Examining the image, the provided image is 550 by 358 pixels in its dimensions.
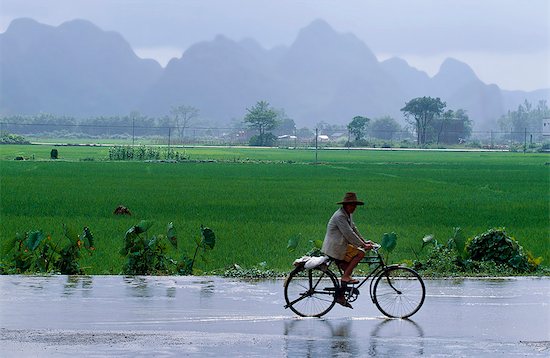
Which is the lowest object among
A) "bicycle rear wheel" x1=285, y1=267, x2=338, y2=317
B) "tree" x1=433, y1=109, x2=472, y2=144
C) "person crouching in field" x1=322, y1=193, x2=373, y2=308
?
"bicycle rear wheel" x1=285, y1=267, x2=338, y2=317

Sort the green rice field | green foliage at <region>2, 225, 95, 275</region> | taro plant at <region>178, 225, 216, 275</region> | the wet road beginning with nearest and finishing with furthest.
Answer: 1. the wet road
2. green foliage at <region>2, 225, 95, 275</region>
3. taro plant at <region>178, 225, 216, 275</region>
4. the green rice field

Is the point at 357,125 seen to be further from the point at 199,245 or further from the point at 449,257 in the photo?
the point at 199,245

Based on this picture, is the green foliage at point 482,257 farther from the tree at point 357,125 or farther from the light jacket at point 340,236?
the tree at point 357,125

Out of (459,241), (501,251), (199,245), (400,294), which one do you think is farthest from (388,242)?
(400,294)

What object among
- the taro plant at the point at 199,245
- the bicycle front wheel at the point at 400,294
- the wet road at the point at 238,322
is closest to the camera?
the wet road at the point at 238,322

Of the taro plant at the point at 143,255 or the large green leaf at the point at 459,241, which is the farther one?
the large green leaf at the point at 459,241

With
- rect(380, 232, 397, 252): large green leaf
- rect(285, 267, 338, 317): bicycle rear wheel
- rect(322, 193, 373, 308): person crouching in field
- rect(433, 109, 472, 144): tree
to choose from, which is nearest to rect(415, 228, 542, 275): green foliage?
rect(380, 232, 397, 252): large green leaf

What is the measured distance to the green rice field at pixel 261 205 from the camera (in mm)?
23266

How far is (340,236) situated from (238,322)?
1601mm

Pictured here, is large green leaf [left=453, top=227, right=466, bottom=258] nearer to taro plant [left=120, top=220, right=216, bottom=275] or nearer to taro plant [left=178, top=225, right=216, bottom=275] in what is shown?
taro plant [left=178, top=225, right=216, bottom=275]

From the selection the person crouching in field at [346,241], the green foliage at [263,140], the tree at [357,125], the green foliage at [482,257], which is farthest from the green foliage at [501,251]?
the tree at [357,125]

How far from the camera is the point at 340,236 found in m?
12.9

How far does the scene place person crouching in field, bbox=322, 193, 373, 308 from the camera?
42.1ft

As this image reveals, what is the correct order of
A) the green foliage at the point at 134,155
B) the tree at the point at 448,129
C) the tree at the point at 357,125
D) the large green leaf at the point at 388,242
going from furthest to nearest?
1. the tree at the point at 448,129
2. the tree at the point at 357,125
3. the green foliage at the point at 134,155
4. the large green leaf at the point at 388,242
